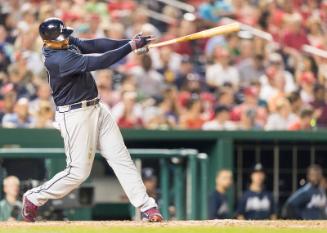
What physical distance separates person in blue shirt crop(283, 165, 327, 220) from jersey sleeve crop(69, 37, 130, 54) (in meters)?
4.76

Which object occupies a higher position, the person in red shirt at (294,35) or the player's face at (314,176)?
the person in red shirt at (294,35)

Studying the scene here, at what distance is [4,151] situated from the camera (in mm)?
12344

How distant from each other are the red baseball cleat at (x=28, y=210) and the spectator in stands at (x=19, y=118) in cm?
358

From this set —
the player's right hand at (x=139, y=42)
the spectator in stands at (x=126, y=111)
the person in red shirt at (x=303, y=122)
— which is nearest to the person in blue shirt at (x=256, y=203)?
the person in red shirt at (x=303, y=122)

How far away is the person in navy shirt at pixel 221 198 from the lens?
1306 cm

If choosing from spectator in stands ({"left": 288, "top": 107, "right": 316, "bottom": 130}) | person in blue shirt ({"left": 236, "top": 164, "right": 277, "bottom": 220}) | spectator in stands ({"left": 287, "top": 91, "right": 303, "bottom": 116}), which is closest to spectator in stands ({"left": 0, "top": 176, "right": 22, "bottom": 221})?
person in blue shirt ({"left": 236, "top": 164, "right": 277, "bottom": 220})

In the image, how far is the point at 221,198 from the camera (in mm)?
Result: 13125

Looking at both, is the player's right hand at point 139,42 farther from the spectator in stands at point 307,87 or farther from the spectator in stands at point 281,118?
the spectator in stands at point 307,87

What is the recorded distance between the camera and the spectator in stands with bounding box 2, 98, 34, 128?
13.0 meters

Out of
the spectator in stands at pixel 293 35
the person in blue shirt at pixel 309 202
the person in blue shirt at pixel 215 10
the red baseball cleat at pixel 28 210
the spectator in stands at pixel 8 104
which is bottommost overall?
the person in blue shirt at pixel 309 202

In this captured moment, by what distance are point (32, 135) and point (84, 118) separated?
3.68 m

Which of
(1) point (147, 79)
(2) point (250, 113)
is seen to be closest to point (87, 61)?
(2) point (250, 113)

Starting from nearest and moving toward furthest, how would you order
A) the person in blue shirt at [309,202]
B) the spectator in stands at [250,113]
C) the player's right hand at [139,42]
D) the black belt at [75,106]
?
1. the player's right hand at [139,42]
2. the black belt at [75,106]
3. the person in blue shirt at [309,202]
4. the spectator in stands at [250,113]

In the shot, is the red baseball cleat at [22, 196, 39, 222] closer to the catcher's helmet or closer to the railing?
the catcher's helmet
